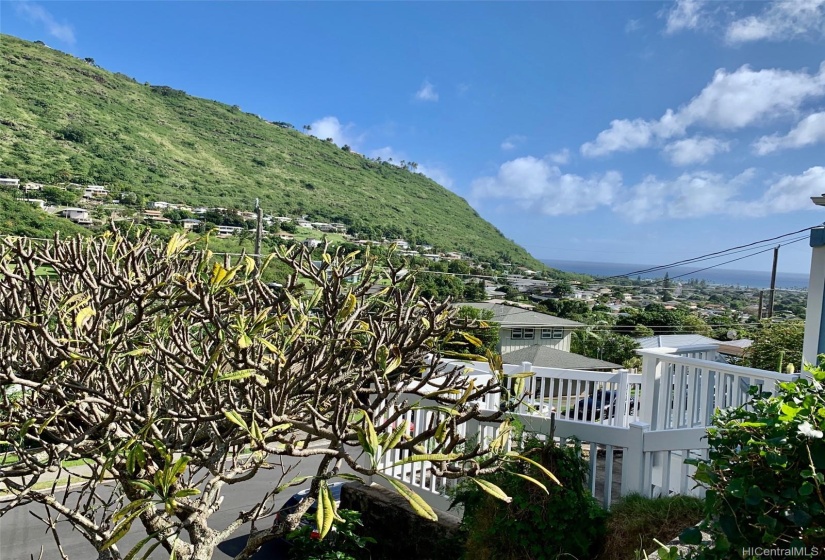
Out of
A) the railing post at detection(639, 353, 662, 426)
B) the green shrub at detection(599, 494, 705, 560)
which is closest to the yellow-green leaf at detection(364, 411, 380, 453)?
the green shrub at detection(599, 494, 705, 560)

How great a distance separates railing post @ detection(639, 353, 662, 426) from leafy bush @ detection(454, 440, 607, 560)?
1470mm

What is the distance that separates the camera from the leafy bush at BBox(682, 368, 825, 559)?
1.27 m

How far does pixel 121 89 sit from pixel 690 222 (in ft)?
261

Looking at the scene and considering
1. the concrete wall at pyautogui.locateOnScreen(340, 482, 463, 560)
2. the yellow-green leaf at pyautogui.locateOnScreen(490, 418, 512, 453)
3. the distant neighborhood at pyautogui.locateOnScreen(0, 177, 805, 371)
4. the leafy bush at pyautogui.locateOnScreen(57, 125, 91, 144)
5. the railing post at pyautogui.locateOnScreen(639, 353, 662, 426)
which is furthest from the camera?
the leafy bush at pyautogui.locateOnScreen(57, 125, 91, 144)

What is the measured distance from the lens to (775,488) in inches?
52.6

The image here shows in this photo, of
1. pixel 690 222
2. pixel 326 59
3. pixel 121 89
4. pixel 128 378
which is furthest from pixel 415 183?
pixel 128 378

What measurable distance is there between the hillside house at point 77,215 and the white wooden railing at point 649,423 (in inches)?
935

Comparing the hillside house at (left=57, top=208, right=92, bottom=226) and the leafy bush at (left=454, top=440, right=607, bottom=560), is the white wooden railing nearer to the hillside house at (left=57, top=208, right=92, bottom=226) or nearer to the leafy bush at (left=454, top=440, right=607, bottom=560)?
the leafy bush at (left=454, top=440, right=607, bottom=560)

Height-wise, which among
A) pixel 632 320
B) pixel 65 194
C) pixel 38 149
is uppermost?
pixel 38 149

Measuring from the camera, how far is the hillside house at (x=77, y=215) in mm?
23447

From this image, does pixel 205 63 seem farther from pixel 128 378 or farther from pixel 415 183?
pixel 128 378

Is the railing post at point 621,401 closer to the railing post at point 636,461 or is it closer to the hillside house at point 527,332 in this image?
the railing post at point 636,461

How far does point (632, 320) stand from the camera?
29516 mm

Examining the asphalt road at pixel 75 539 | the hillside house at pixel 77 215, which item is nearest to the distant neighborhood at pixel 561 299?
the hillside house at pixel 77 215
